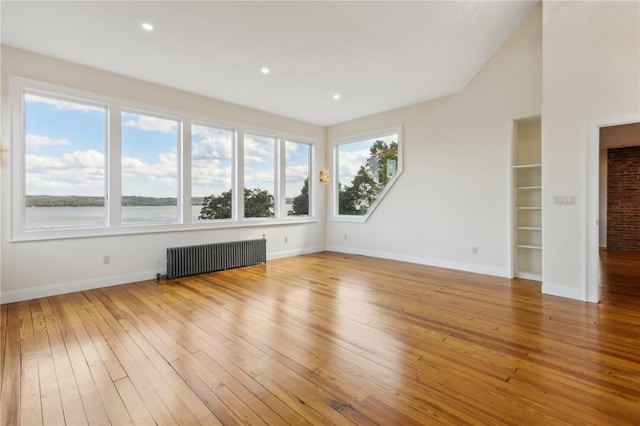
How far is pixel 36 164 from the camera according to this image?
13.1 ft

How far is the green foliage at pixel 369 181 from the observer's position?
21.4 feet

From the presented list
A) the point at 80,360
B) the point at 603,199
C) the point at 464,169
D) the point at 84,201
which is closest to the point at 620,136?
the point at 603,199

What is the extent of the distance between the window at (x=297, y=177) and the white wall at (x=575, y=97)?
479cm

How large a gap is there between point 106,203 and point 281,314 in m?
3.27

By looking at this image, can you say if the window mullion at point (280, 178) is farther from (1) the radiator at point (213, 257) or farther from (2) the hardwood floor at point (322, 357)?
(2) the hardwood floor at point (322, 357)

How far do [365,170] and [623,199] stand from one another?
21.4 ft

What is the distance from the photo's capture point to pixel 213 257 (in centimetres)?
535

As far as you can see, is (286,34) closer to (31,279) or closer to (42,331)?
(42,331)

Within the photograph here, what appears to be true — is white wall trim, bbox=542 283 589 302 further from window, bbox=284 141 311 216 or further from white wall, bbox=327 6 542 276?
window, bbox=284 141 311 216

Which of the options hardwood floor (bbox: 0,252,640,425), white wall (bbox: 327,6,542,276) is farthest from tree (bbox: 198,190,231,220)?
white wall (bbox: 327,6,542,276)

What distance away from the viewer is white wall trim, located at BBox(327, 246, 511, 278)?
492 centimetres

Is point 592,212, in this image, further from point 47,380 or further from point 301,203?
point 47,380

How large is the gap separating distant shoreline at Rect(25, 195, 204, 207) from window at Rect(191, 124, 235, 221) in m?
0.47

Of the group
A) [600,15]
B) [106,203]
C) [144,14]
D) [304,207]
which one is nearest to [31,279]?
[106,203]
